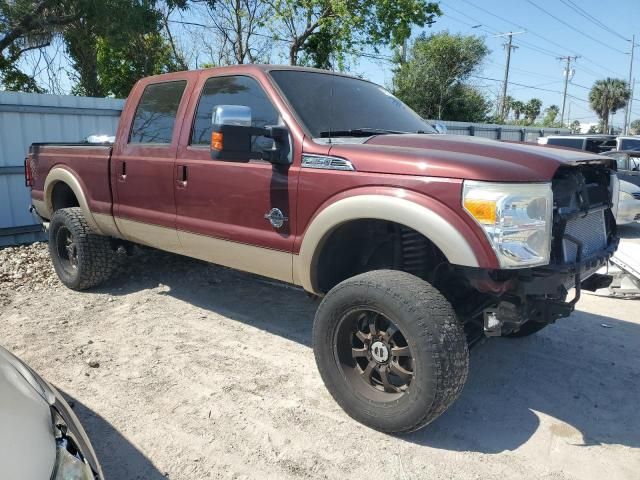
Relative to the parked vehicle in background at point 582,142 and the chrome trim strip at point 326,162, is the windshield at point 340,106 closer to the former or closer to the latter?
the chrome trim strip at point 326,162

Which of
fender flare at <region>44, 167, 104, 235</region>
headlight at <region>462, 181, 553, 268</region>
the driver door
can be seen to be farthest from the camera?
fender flare at <region>44, 167, 104, 235</region>

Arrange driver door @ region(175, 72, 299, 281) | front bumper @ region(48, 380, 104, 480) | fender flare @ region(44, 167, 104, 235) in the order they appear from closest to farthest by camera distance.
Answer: front bumper @ region(48, 380, 104, 480)
driver door @ region(175, 72, 299, 281)
fender flare @ region(44, 167, 104, 235)

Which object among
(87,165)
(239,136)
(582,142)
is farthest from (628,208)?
(87,165)

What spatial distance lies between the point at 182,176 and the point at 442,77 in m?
24.5

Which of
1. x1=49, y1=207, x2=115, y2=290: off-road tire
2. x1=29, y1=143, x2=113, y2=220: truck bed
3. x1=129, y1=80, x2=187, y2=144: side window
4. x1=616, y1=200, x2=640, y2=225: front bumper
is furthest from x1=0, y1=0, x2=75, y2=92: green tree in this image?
x1=616, y1=200, x2=640, y2=225: front bumper

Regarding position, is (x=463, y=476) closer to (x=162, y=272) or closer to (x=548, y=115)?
(x=162, y=272)

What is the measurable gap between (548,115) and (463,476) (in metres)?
71.6

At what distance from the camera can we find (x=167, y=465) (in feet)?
8.87

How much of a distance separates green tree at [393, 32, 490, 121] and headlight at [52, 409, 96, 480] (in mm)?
24823

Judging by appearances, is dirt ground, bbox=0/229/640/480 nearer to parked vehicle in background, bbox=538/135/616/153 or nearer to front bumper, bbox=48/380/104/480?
front bumper, bbox=48/380/104/480

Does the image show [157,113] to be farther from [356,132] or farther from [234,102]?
[356,132]

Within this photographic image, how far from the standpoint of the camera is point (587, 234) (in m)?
3.11

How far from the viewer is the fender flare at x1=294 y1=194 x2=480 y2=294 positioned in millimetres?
2588

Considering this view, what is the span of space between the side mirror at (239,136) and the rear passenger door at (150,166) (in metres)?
1.04
